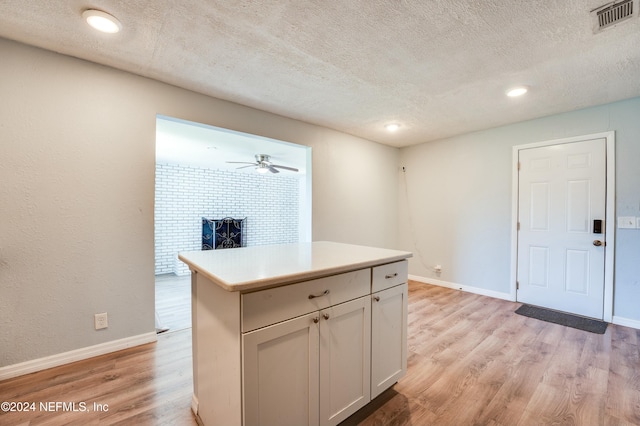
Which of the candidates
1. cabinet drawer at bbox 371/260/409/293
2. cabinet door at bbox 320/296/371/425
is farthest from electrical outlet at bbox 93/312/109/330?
cabinet drawer at bbox 371/260/409/293

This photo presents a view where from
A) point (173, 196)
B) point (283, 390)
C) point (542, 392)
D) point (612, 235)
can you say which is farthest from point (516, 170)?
point (173, 196)

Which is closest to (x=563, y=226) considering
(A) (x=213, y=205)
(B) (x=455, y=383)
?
(B) (x=455, y=383)

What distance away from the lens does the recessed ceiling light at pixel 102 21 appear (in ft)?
5.33

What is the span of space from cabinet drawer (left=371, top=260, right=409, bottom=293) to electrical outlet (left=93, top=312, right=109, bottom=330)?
221cm

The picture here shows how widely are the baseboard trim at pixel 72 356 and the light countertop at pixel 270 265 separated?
134 centimetres

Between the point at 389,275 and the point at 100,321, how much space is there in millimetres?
2332

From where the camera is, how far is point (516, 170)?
3.60 metres

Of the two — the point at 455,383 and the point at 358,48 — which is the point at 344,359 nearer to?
the point at 455,383

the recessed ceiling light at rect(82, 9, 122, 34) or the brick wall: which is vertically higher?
the recessed ceiling light at rect(82, 9, 122, 34)

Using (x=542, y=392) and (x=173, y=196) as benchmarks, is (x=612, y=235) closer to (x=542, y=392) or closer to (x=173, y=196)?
(x=542, y=392)

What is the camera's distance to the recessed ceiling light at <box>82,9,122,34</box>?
162 cm

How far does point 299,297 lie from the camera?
1233mm

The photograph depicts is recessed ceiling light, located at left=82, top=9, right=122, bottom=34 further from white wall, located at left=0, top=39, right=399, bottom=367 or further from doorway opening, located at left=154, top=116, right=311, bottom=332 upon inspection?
doorway opening, located at left=154, top=116, right=311, bottom=332

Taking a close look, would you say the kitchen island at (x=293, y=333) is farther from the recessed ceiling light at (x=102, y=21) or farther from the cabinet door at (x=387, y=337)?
the recessed ceiling light at (x=102, y=21)
